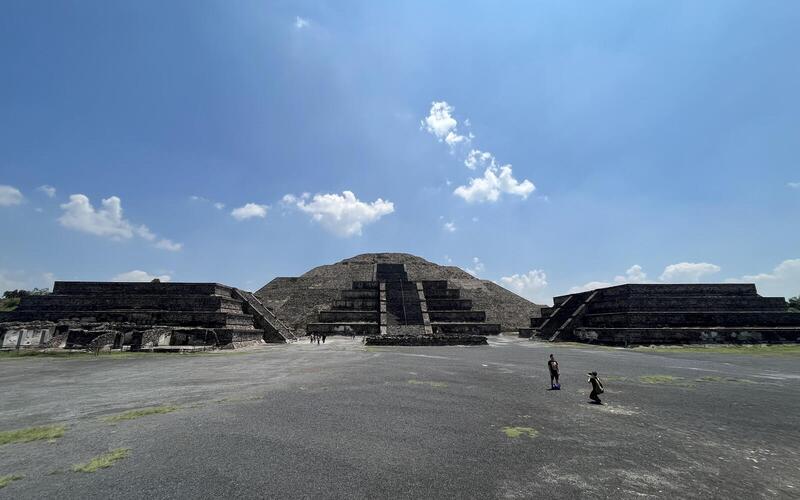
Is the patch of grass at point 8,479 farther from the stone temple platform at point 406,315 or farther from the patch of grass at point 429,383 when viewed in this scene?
the stone temple platform at point 406,315

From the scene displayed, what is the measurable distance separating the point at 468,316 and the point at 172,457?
34.1 meters

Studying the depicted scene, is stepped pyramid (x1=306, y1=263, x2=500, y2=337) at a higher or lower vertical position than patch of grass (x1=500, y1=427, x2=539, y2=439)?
higher

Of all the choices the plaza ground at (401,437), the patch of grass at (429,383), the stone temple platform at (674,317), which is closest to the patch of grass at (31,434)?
the plaza ground at (401,437)

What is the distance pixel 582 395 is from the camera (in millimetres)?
9695

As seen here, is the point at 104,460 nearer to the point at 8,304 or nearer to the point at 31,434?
the point at 31,434

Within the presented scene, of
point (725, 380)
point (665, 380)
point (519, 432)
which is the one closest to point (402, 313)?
point (665, 380)

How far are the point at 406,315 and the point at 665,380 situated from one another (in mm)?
26634

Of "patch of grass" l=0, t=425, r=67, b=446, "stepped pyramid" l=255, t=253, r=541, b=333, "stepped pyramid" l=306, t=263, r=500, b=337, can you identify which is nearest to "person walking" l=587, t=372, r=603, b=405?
"patch of grass" l=0, t=425, r=67, b=446

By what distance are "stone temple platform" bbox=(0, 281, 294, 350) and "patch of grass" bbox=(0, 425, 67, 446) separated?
53.6 ft

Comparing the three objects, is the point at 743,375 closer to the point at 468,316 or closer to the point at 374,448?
the point at 374,448

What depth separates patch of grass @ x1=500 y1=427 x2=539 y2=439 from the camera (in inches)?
245

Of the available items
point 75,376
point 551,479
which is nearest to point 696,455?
point 551,479

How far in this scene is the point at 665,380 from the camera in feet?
38.7

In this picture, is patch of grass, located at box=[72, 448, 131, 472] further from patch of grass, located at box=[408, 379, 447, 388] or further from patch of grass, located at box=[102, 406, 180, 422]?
patch of grass, located at box=[408, 379, 447, 388]
